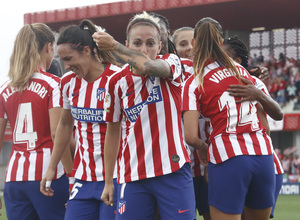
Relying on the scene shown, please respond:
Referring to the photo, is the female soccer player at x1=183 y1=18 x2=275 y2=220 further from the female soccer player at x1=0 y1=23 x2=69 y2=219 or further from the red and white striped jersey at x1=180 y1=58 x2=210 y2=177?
A: the female soccer player at x1=0 y1=23 x2=69 y2=219

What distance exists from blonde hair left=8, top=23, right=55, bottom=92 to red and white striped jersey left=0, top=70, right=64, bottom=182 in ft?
0.20

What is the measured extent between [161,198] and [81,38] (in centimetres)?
140

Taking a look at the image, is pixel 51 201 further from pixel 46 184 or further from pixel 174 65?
pixel 174 65

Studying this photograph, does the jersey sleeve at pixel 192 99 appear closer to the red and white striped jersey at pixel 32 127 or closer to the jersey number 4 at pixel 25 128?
the red and white striped jersey at pixel 32 127

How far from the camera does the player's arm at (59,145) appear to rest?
4.22 meters

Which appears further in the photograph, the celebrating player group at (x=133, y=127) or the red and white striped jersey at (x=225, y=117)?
the red and white striped jersey at (x=225, y=117)

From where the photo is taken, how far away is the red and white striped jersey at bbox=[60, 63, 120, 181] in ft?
13.7

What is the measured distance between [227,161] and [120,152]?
0.74m

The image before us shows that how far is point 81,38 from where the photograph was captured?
13.9 feet

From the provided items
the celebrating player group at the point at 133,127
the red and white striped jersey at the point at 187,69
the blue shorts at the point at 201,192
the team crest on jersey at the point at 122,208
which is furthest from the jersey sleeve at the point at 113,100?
the blue shorts at the point at 201,192

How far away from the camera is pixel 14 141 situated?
4.46 m

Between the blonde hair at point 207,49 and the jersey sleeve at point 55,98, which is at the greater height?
the blonde hair at point 207,49

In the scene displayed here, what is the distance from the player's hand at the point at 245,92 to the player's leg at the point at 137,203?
922 mm

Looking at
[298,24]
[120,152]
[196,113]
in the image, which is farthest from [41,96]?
[298,24]
